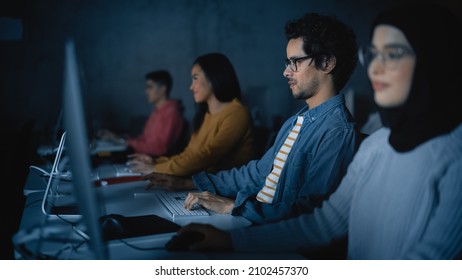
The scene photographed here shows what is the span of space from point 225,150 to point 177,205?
80cm

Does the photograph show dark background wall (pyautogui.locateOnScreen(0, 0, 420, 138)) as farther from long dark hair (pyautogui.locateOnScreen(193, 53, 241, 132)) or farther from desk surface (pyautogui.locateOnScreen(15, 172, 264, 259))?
desk surface (pyautogui.locateOnScreen(15, 172, 264, 259))

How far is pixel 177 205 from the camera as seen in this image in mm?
1616

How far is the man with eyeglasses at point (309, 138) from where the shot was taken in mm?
1538

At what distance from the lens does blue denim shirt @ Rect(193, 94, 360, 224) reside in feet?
4.81

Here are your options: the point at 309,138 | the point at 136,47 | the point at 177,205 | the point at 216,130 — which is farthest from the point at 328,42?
the point at 136,47

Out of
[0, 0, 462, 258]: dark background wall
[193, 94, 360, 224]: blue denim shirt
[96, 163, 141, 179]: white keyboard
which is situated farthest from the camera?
[0, 0, 462, 258]: dark background wall

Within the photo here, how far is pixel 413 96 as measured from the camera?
1.15 meters

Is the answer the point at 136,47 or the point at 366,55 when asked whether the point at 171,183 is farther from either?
the point at 136,47

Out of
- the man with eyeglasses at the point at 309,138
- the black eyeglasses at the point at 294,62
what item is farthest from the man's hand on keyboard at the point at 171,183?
the black eyeglasses at the point at 294,62

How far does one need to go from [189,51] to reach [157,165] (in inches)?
64.7

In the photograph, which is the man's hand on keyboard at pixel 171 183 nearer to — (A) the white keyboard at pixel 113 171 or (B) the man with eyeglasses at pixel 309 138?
(B) the man with eyeglasses at pixel 309 138

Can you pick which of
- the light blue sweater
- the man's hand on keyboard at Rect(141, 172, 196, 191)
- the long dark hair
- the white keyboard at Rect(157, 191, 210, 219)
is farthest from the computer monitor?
the long dark hair
